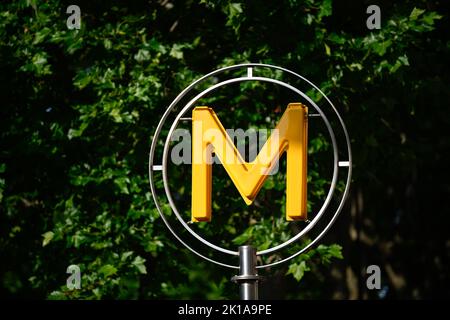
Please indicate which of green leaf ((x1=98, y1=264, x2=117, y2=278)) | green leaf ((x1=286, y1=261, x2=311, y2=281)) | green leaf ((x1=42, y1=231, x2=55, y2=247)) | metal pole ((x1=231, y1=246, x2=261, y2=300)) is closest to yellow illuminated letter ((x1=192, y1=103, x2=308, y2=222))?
metal pole ((x1=231, y1=246, x2=261, y2=300))

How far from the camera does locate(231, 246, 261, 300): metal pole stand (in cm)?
549

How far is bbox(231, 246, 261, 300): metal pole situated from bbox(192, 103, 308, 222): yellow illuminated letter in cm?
32

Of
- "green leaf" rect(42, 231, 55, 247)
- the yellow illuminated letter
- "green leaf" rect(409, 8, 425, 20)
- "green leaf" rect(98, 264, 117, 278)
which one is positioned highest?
"green leaf" rect(409, 8, 425, 20)

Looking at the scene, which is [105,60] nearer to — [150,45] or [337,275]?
[150,45]

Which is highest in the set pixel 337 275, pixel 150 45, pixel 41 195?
pixel 150 45

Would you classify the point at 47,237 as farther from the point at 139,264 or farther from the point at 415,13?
the point at 415,13

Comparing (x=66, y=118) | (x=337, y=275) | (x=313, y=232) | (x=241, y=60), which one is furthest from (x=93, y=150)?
(x=337, y=275)

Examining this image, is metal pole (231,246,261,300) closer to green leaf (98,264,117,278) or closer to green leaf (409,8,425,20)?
green leaf (98,264,117,278)

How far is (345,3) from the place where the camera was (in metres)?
10.4

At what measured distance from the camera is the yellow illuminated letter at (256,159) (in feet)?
18.5

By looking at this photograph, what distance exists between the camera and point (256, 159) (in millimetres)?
5805

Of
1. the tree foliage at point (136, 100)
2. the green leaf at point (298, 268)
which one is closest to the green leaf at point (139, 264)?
the tree foliage at point (136, 100)

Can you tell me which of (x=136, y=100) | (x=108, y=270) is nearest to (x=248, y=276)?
(x=108, y=270)

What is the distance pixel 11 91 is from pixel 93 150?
1.17 meters
